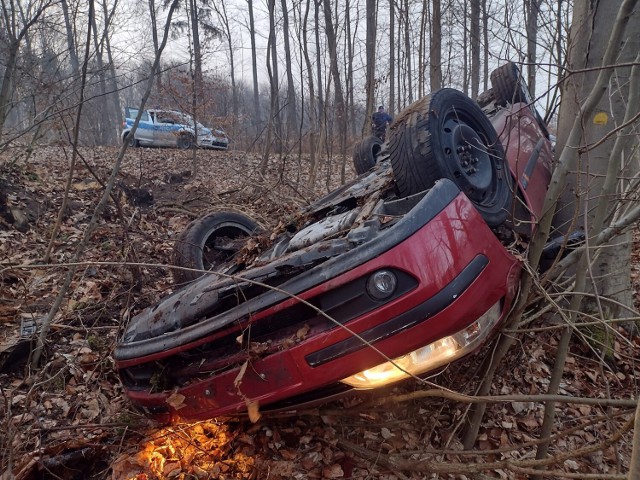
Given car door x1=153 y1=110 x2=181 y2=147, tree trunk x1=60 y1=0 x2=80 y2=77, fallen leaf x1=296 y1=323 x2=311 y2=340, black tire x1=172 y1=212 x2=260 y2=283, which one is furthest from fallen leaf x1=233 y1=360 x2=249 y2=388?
car door x1=153 y1=110 x2=181 y2=147

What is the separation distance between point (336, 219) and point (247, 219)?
5.07 ft

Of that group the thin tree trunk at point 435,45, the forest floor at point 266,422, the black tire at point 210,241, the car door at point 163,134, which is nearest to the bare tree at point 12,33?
the forest floor at point 266,422

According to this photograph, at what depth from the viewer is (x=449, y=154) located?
248 cm

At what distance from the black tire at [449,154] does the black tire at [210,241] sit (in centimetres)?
162

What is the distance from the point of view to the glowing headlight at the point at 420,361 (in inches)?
63.2

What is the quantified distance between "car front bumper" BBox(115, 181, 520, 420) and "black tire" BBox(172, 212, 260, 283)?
4.57 ft

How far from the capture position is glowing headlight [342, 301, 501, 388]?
1605 millimetres

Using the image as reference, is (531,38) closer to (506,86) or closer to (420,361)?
(506,86)

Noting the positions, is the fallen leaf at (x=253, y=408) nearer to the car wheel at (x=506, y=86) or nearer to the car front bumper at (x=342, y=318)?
the car front bumper at (x=342, y=318)

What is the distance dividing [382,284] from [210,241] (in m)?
2.42

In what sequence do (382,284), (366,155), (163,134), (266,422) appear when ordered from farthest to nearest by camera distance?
1. (163,134)
2. (366,155)
3. (266,422)
4. (382,284)

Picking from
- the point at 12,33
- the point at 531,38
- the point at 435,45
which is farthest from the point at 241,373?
the point at 435,45

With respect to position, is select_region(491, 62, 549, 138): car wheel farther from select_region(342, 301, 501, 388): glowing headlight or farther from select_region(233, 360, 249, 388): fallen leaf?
select_region(233, 360, 249, 388): fallen leaf

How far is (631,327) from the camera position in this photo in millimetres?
2986
